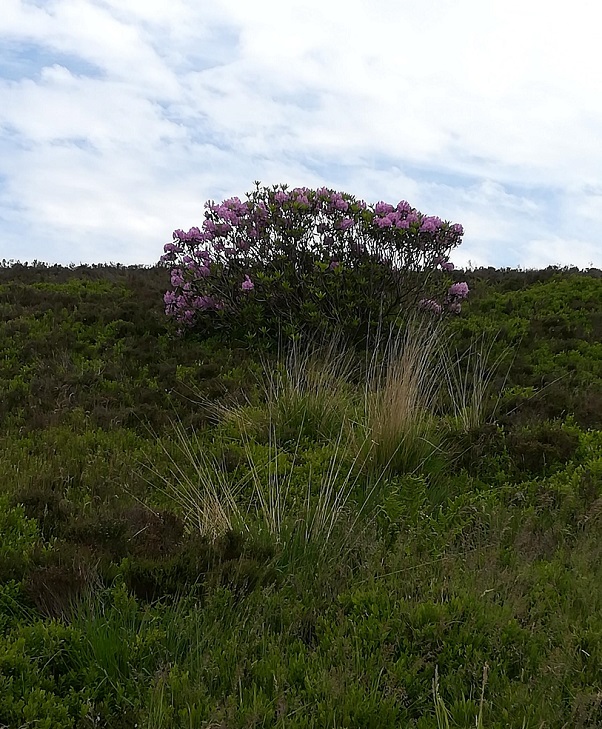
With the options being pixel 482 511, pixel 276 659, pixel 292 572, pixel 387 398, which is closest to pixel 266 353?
pixel 387 398

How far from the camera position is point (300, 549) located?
401 cm

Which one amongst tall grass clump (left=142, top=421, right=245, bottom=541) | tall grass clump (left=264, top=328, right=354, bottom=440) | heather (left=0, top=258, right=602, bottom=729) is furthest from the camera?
tall grass clump (left=264, top=328, right=354, bottom=440)

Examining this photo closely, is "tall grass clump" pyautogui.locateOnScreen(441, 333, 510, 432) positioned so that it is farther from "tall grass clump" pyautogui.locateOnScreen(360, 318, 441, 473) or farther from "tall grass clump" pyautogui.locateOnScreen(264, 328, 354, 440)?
"tall grass clump" pyautogui.locateOnScreen(264, 328, 354, 440)

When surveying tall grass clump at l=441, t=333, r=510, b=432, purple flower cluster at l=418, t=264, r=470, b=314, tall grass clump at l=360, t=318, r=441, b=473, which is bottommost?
tall grass clump at l=360, t=318, r=441, b=473

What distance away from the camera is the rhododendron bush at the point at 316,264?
9.74 meters

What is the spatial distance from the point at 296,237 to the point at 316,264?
654 mm

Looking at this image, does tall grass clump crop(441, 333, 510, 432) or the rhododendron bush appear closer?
tall grass clump crop(441, 333, 510, 432)

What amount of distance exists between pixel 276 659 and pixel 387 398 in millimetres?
3425

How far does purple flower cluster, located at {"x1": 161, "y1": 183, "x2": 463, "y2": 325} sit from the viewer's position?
9.80 meters

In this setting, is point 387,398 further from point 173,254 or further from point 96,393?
point 173,254

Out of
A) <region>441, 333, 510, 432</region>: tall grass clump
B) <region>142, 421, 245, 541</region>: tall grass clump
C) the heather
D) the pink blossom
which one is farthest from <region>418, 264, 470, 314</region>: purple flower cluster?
<region>142, 421, 245, 541</region>: tall grass clump

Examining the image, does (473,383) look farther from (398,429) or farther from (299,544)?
(299,544)

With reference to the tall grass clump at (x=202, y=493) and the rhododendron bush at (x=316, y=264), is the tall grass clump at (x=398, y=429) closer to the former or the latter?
the tall grass clump at (x=202, y=493)

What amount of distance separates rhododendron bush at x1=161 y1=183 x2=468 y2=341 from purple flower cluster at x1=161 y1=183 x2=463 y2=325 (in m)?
0.02
